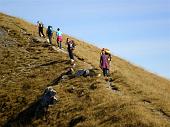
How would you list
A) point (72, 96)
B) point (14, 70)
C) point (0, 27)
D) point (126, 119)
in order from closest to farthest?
point (126, 119), point (72, 96), point (14, 70), point (0, 27)

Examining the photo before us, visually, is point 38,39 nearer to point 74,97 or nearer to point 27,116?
point 74,97

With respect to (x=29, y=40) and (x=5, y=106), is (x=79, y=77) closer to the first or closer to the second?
(x=5, y=106)

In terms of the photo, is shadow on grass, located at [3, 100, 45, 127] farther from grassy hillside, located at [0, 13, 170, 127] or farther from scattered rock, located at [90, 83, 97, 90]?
scattered rock, located at [90, 83, 97, 90]

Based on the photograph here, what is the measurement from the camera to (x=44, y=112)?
1259 inches

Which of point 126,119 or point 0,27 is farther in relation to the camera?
point 0,27

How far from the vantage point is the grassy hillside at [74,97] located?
27.7 m

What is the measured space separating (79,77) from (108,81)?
270 cm

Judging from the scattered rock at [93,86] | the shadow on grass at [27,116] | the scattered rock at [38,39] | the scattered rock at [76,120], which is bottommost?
the shadow on grass at [27,116]

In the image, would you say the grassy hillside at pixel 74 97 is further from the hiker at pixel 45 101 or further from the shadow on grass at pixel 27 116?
the hiker at pixel 45 101

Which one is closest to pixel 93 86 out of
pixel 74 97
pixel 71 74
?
pixel 74 97

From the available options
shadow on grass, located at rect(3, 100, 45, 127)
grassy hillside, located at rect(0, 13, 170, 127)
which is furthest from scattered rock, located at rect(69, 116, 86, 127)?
shadow on grass, located at rect(3, 100, 45, 127)

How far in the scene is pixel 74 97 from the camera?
3334 cm

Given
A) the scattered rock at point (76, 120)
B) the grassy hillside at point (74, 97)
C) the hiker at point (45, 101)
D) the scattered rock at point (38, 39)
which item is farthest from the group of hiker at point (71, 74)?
the scattered rock at point (38, 39)

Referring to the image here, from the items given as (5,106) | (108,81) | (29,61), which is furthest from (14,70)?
(108,81)
